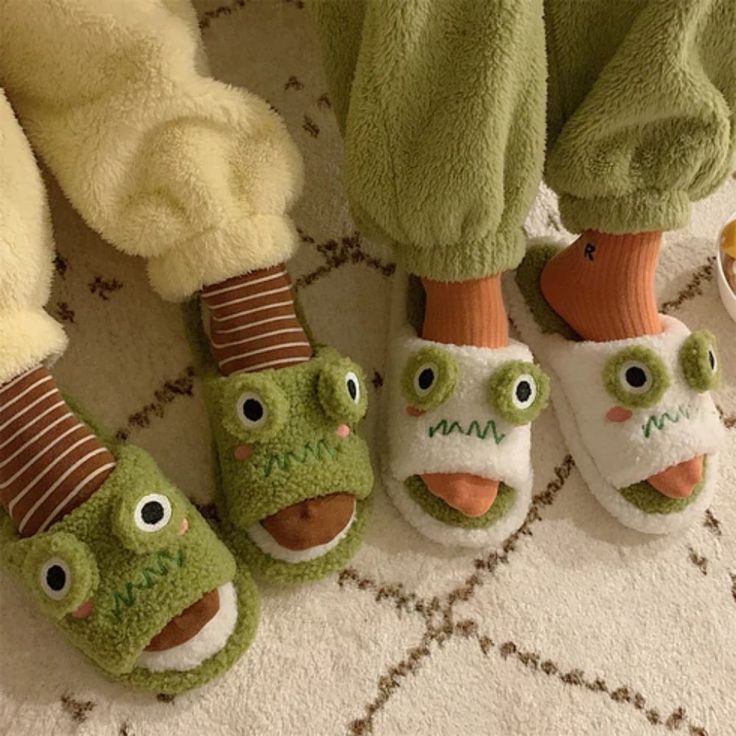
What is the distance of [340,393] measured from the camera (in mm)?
701

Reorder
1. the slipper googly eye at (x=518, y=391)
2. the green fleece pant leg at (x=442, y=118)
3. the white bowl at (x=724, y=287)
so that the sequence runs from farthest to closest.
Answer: the white bowl at (x=724, y=287) → the slipper googly eye at (x=518, y=391) → the green fleece pant leg at (x=442, y=118)

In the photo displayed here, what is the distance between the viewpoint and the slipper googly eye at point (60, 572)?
64 cm

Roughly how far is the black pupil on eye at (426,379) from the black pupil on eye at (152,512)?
237 mm

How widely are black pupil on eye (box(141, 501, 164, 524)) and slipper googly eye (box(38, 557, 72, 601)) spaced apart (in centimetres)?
7

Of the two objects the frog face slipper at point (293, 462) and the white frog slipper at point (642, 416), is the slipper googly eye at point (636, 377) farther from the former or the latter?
the frog face slipper at point (293, 462)

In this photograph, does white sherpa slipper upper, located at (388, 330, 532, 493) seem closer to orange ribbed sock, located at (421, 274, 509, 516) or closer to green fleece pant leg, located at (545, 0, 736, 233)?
orange ribbed sock, located at (421, 274, 509, 516)

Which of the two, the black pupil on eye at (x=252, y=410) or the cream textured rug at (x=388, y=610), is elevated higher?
the black pupil on eye at (x=252, y=410)

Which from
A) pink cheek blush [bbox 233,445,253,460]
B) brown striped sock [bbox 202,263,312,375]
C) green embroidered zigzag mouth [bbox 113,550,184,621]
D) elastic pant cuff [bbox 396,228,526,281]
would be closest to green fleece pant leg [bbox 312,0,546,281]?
elastic pant cuff [bbox 396,228,526,281]

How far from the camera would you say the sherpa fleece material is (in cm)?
Result: 67

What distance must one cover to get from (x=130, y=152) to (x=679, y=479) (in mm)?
536

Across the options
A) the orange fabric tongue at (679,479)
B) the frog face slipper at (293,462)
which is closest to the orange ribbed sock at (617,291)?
the orange fabric tongue at (679,479)

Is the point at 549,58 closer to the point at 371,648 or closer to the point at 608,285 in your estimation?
the point at 608,285

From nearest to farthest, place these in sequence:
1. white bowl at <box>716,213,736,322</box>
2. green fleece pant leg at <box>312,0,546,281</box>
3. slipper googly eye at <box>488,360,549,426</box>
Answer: green fleece pant leg at <box>312,0,546,281</box>
slipper googly eye at <box>488,360,549,426</box>
white bowl at <box>716,213,736,322</box>

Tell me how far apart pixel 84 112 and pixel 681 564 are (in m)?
0.65
